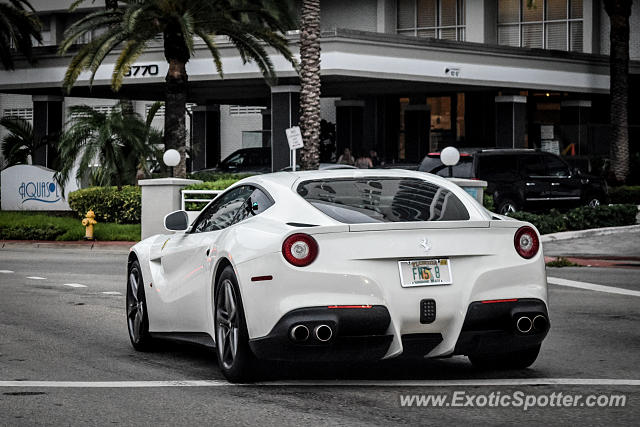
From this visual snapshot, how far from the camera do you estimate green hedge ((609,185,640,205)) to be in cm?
3412

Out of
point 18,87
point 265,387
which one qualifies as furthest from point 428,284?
point 18,87

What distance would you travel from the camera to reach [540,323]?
7551 mm

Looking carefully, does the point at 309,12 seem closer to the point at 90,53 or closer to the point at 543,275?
the point at 90,53

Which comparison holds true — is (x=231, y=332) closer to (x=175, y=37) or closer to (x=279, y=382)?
(x=279, y=382)

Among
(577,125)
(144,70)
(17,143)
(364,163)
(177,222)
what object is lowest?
(177,222)

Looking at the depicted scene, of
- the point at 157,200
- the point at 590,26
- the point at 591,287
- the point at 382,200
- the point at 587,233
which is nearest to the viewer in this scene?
the point at 382,200

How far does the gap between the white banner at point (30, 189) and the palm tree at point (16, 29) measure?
634 centimetres

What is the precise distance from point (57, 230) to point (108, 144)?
12.5 ft

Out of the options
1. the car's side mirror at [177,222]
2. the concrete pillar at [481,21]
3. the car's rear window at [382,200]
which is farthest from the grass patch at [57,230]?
the concrete pillar at [481,21]

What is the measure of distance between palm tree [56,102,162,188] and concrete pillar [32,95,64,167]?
1384cm

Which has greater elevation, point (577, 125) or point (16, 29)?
point (16, 29)

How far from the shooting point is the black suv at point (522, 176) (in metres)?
26.4

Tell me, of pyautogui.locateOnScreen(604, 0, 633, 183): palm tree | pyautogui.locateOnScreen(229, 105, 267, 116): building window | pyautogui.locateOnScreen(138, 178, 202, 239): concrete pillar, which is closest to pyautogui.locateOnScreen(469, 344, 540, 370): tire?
pyautogui.locateOnScreen(138, 178, 202, 239): concrete pillar

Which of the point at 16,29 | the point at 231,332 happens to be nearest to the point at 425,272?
the point at 231,332
